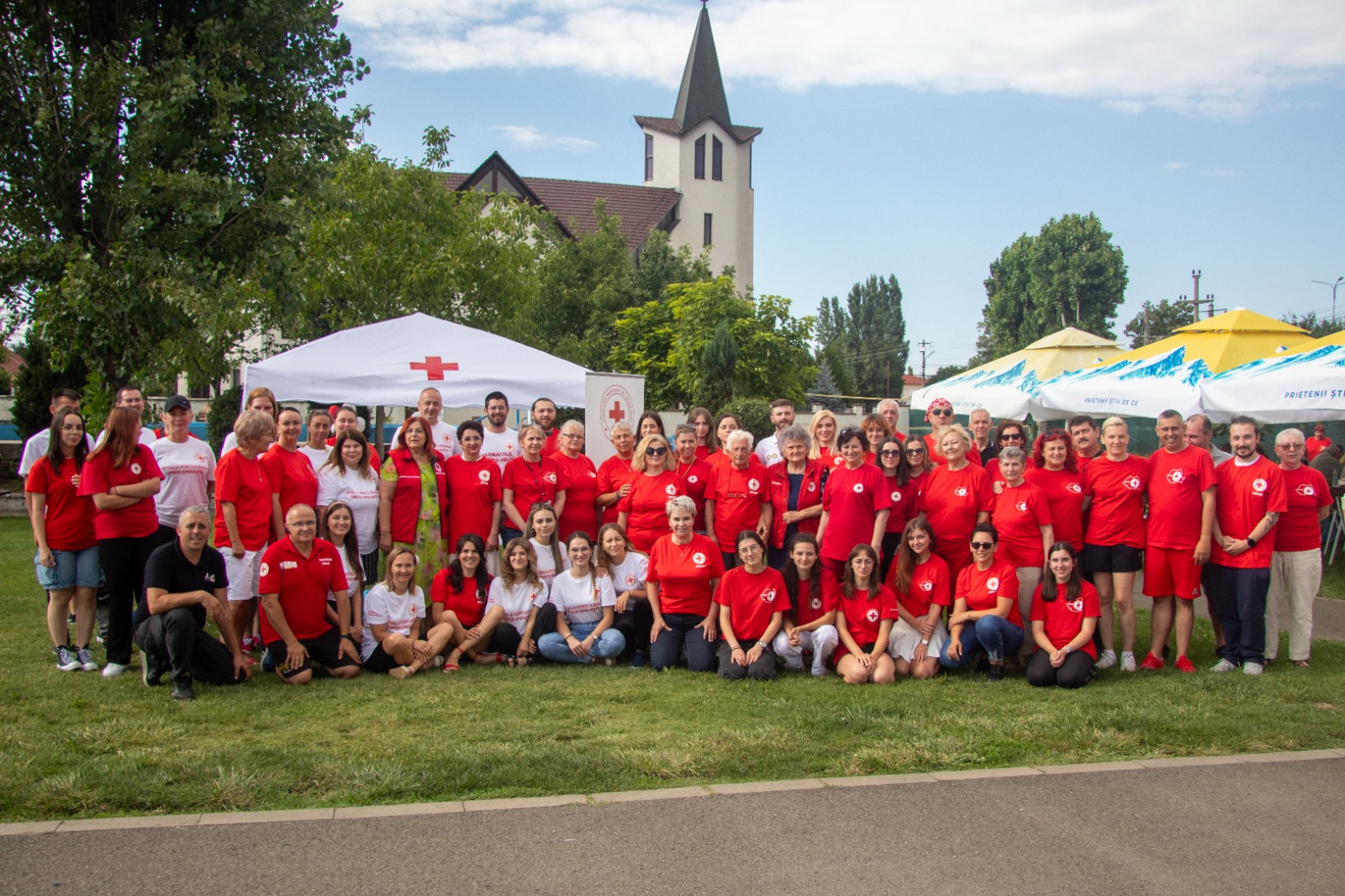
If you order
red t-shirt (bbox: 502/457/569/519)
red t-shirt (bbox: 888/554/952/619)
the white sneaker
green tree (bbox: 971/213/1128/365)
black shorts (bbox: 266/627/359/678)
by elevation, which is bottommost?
the white sneaker

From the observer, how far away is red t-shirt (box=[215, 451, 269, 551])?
682cm

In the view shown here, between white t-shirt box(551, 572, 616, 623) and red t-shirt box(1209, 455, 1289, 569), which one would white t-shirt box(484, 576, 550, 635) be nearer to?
white t-shirt box(551, 572, 616, 623)

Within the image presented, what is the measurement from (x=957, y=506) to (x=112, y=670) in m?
5.51

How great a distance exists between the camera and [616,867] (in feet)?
12.7

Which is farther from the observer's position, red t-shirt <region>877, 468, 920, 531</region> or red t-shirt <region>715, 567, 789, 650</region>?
red t-shirt <region>877, 468, 920, 531</region>

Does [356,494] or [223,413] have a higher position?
[223,413]

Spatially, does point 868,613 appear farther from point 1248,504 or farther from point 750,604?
point 1248,504

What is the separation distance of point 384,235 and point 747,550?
15.9m

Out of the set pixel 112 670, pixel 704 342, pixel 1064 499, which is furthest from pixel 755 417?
pixel 112 670

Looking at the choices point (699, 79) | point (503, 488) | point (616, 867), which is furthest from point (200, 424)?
point (699, 79)

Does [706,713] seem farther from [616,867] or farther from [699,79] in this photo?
[699,79]

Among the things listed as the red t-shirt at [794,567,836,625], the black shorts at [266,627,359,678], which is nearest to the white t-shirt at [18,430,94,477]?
the black shorts at [266,627,359,678]

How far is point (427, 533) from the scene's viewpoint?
7656 millimetres

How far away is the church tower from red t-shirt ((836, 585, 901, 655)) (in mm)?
50670
